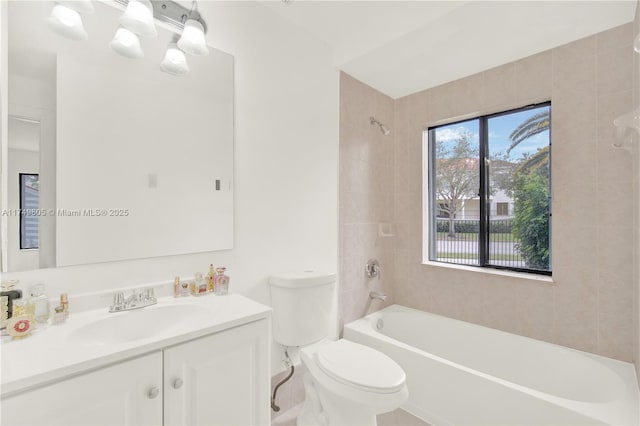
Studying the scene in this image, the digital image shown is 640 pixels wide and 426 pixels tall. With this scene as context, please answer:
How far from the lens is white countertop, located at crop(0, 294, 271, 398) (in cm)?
76

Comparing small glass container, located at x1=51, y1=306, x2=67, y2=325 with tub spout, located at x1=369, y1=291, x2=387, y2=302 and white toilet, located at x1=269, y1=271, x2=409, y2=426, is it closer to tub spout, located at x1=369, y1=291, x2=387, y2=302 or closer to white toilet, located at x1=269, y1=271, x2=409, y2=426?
white toilet, located at x1=269, y1=271, x2=409, y2=426

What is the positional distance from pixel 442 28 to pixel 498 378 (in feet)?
7.01

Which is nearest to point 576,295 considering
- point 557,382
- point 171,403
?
point 557,382

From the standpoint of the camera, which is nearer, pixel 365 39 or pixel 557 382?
pixel 557 382

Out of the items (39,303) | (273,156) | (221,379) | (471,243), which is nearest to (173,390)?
(221,379)

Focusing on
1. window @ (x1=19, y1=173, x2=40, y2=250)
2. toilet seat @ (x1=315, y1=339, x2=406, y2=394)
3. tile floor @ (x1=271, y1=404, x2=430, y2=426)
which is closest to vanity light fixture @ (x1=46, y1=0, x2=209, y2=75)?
window @ (x1=19, y1=173, x2=40, y2=250)

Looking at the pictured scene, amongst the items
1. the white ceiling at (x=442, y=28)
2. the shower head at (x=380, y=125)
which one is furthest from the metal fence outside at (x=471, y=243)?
the white ceiling at (x=442, y=28)

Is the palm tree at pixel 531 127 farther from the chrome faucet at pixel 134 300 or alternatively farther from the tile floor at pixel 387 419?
the chrome faucet at pixel 134 300

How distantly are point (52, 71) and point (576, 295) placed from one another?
3056mm

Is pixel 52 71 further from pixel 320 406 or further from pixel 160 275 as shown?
pixel 320 406

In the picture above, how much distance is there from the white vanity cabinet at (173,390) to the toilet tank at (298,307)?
470mm

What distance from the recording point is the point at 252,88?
5.72 ft

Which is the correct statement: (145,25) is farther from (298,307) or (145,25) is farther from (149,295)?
(298,307)

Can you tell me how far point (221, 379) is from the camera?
111cm
